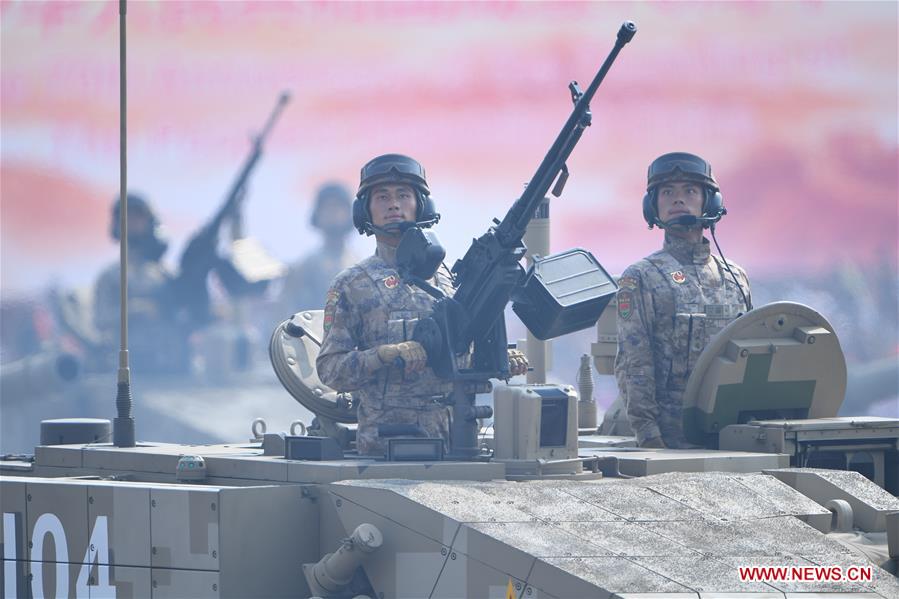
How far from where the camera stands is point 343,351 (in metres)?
14.4

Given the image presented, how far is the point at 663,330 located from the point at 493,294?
2.54 metres

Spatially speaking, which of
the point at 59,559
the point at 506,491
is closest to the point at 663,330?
the point at 506,491

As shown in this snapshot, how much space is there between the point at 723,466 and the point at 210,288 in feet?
103

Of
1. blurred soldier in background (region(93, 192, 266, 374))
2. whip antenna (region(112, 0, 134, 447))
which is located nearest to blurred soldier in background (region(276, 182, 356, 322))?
blurred soldier in background (region(93, 192, 266, 374))

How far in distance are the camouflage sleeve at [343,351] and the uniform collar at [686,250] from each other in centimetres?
291

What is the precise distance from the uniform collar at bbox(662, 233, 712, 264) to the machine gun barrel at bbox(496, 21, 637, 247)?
2651 millimetres

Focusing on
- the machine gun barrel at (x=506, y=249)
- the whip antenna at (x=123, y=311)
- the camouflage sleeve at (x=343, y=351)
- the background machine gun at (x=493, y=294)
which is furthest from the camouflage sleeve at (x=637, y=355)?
the whip antenna at (x=123, y=311)

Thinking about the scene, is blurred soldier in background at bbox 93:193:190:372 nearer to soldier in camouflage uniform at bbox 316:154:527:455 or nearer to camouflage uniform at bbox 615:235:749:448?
camouflage uniform at bbox 615:235:749:448

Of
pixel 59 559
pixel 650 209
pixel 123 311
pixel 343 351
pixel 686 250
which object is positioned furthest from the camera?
pixel 650 209

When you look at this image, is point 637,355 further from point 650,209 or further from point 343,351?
point 343,351

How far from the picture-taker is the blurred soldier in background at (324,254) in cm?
4297

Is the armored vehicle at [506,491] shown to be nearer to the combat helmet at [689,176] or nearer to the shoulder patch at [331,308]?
the shoulder patch at [331,308]

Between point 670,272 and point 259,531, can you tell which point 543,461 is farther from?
point 670,272

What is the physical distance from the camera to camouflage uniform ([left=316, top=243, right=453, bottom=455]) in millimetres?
14289
